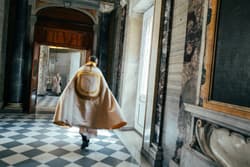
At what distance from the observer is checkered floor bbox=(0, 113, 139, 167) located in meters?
3.00

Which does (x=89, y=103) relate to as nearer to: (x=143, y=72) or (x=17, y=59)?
(x=143, y=72)

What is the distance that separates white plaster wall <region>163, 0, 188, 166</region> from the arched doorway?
4.72 meters

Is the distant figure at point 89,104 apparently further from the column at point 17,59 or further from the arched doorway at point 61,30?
the column at point 17,59

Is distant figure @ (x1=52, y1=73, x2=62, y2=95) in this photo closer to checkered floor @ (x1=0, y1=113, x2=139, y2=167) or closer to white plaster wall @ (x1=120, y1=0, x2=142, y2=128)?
checkered floor @ (x1=0, y1=113, x2=139, y2=167)

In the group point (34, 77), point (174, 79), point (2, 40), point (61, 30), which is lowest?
point (34, 77)

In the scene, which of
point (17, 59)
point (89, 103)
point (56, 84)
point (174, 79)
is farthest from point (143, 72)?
point (56, 84)

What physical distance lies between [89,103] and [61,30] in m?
4.20

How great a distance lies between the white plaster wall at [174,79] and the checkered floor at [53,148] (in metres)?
0.70

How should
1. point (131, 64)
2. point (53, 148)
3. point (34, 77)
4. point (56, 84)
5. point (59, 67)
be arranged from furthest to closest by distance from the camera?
point (59, 67) < point (56, 84) < point (34, 77) < point (131, 64) < point (53, 148)

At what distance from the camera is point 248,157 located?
1417 mm

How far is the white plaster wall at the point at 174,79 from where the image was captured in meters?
2.65

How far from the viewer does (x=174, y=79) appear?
2.81 metres

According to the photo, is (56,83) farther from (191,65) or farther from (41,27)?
(191,65)

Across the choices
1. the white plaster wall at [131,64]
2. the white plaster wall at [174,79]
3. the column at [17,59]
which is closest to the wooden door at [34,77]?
the column at [17,59]
